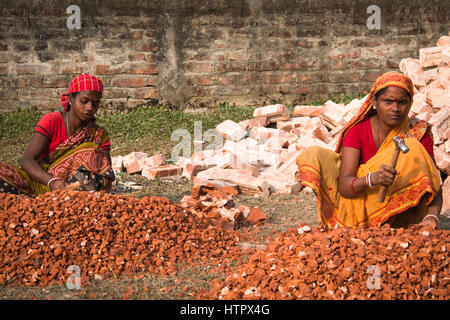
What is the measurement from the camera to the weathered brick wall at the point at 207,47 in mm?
8133

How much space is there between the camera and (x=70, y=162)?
4348 mm

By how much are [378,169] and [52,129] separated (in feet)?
8.69

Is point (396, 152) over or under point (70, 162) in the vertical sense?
over

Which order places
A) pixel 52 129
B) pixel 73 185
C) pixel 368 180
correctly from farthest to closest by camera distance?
pixel 52 129 → pixel 73 185 → pixel 368 180

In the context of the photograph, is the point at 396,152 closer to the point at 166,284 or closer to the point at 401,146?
the point at 401,146

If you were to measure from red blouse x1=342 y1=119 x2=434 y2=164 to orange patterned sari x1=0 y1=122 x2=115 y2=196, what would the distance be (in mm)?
2094

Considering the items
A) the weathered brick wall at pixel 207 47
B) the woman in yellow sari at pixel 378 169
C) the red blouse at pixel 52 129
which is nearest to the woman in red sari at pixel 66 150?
the red blouse at pixel 52 129

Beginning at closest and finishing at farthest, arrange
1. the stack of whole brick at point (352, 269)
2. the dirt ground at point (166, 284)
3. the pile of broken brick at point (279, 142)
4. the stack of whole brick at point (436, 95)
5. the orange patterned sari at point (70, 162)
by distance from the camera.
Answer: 1. the stack of whole brick at point (352, 269)
2. the dirt ground at point (166, 284)
3. the orange patterned sari at point (70, 162)
4. the stack of whole brick at point (436, 95)
5. the pile of broken brick at point (279, 142)

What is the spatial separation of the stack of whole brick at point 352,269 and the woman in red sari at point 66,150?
185 centimetres

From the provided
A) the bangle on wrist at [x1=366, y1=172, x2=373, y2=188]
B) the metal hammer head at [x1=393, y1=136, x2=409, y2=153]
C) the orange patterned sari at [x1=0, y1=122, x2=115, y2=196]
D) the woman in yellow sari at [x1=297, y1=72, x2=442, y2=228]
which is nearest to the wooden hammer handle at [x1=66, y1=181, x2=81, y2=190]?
the orange patterned sari at [x1=0, y1=122, x2=115, y2=196]

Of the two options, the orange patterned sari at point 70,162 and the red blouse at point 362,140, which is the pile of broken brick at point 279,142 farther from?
the red blouse at point 362,140

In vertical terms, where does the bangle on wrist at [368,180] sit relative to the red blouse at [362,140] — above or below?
below

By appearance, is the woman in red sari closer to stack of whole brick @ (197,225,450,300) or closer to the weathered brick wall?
stack of whole brick @ (197,225,450,300)

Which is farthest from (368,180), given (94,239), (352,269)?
(94,239)
